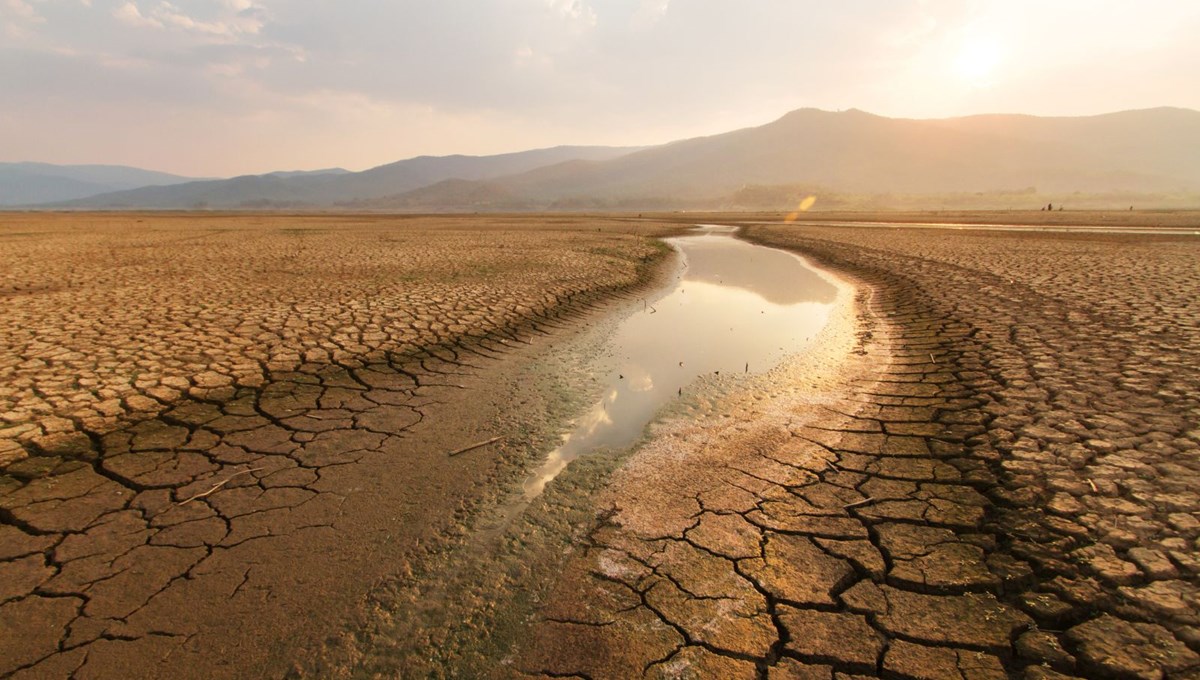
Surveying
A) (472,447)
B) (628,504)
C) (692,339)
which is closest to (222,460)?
(472,447)

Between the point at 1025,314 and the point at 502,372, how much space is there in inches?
284

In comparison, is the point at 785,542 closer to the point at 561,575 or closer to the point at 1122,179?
the point at 561,575

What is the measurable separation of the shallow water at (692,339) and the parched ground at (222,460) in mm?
850

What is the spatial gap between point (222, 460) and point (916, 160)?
176 m

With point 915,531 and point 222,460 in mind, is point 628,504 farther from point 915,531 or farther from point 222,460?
point 222,460

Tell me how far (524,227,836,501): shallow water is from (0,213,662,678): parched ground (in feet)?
2.79

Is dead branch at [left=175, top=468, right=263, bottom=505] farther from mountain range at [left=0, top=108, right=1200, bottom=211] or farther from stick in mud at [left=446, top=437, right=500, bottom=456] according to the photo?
mountain range at [left=0, top=108, right=1200, bottom=211]

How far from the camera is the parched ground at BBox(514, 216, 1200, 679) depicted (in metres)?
1.91

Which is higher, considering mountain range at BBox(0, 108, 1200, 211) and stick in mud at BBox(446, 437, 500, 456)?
mountain range at BBox(0, 108, 1200, 211)

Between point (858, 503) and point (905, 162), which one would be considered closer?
point (858, 503)

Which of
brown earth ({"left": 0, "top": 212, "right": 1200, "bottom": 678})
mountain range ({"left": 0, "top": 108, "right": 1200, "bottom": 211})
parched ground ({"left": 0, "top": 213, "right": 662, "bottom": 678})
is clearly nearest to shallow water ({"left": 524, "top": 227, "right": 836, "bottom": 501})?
brown earth ({"left": 0, "top": 212, "right": 1200, "bottom": 678})

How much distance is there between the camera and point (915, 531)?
262 centimetres

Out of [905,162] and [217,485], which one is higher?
[905,162]

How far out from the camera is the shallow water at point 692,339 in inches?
163
